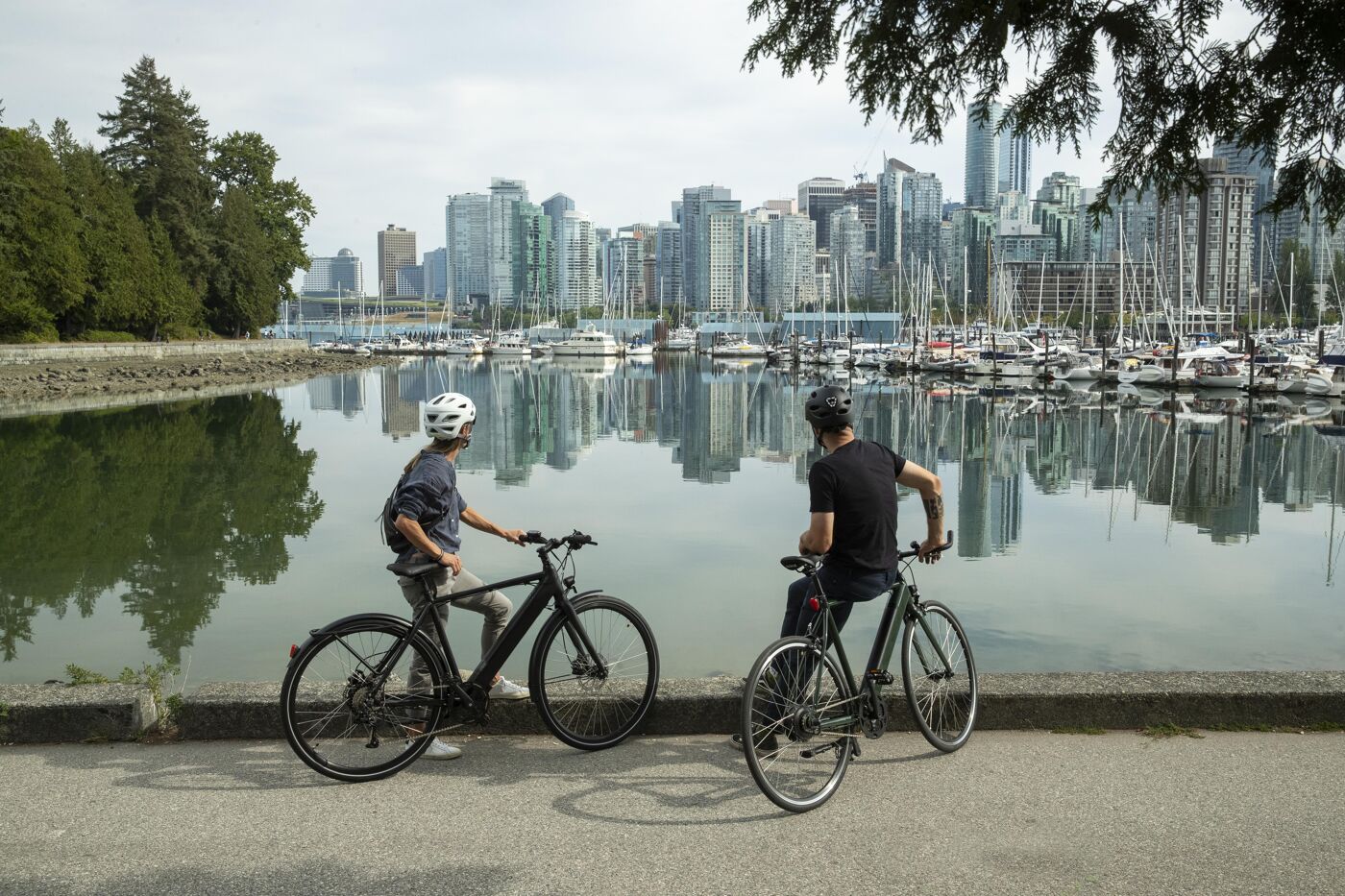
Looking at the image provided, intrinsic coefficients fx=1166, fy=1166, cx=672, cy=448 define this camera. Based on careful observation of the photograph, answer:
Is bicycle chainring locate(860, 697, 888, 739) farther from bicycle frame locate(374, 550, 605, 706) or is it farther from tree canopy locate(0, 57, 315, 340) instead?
tree canopy locate(0, 57, 315, 340)

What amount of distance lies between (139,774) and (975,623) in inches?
334

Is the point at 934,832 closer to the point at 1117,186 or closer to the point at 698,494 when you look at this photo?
the point at 1117,186

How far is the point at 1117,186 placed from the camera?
20.2 feet

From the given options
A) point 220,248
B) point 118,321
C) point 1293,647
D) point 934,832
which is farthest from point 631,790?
point 220,248

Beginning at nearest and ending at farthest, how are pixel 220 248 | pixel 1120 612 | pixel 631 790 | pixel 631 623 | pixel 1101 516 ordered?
pixel 631 790 < pixel 631 623 < pixel 1120 612 < pixel 1101 516 < pixel 220 248

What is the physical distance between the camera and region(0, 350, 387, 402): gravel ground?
4781 cm

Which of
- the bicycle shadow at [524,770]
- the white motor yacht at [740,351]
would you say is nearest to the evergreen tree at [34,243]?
the bicycle shadow at [524,770]

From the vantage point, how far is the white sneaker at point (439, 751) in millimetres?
5863

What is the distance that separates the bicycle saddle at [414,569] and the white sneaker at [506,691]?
0.76m

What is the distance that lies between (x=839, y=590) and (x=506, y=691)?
1.89 metres

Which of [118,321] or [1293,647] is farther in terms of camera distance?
[118,321]

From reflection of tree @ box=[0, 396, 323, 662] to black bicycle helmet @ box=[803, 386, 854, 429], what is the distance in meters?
7.35

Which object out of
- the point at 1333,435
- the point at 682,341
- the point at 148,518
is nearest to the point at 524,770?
the point at 148,518

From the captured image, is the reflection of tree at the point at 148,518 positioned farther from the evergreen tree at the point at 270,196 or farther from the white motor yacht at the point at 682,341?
the white motor yacht at the point at 682,341
